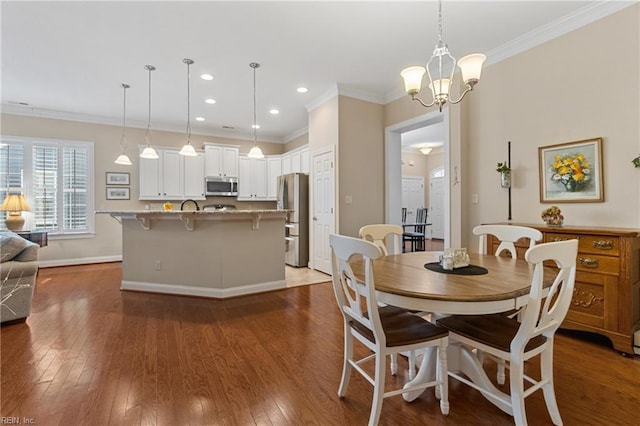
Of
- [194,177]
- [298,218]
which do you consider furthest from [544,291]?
[194,177]

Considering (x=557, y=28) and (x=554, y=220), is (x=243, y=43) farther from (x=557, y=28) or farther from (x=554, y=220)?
(x=554, y=220)

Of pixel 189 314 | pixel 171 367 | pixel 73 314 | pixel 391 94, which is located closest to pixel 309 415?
pixel 171 367

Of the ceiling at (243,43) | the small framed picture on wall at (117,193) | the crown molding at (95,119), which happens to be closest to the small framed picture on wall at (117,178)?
the small framed picture on wall at (117,193)

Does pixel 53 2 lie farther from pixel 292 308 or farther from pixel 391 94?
pixel 391 94

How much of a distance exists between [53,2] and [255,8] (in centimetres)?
174

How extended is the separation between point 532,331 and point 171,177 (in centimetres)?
667

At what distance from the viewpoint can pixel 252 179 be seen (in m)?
7.26

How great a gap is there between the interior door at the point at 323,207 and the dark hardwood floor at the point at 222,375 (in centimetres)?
172

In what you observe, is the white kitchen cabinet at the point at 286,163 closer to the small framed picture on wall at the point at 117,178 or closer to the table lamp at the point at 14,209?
the small framed picture on wall at the point at 117,178

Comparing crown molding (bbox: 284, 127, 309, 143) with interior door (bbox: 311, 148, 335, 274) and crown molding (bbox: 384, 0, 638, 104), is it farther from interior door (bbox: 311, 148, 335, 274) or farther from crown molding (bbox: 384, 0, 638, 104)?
crown molding (bbox: 384, 0, 638, 104)

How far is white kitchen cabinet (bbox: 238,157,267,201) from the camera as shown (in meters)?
7.16

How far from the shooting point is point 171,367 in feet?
7.06

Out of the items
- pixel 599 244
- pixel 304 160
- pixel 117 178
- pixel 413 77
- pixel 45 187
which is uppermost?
pixel 304 160

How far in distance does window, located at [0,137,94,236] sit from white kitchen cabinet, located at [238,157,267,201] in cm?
286
